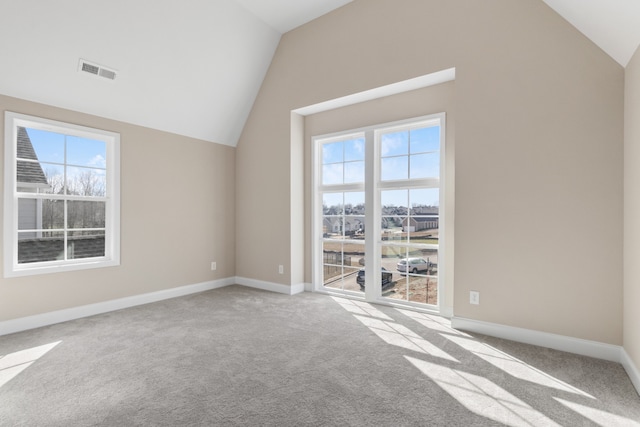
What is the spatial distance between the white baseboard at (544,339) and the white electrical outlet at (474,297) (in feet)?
0.60

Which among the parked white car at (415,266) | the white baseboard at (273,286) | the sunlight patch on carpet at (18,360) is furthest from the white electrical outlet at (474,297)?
the sunlight patch on carpet at (18,360)

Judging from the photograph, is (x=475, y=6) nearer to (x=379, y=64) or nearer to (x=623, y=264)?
(x=379, y=64)

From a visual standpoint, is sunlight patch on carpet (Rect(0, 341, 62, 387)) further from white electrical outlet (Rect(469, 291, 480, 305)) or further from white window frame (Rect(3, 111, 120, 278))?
white electrical outlet (Rect(469, 291, 480, 305))

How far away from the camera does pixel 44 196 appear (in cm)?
353

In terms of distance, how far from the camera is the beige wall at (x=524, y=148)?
2621mm

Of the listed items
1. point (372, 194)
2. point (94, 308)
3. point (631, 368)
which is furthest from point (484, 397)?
point (94, 308)

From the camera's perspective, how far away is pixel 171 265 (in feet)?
15.2

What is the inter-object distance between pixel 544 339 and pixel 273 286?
11.2 ft

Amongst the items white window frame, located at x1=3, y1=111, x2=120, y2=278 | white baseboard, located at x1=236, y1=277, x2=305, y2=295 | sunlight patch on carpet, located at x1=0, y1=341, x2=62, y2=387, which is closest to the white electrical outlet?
white baseboard, located at x1=236, y1=277, x2=305, y2=295

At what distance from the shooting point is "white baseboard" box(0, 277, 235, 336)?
Result: 325 centimetres

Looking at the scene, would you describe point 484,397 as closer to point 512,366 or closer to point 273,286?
point 512,366

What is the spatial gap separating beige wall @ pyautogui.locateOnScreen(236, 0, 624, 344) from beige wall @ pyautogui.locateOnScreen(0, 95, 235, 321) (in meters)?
2.74

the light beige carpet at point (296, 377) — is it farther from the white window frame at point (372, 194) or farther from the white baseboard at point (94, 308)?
the white window frame at point (372, 194)

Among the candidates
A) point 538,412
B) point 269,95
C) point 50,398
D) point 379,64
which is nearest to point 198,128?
point 269,95
